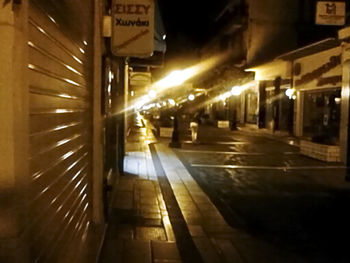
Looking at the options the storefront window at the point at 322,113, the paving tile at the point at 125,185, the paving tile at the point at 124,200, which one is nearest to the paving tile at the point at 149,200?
the paving tile at the point at 124,200

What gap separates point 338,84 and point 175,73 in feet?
24.1

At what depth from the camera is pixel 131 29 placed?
758cm

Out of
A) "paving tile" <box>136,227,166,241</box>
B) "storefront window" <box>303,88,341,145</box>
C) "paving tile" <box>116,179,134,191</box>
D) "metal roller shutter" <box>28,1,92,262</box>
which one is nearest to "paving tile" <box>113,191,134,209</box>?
"paving tile" <box>116,179,134,191</box>

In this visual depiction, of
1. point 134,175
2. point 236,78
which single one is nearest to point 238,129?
point 236,78

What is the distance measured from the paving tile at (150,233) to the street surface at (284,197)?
1328 millimetres

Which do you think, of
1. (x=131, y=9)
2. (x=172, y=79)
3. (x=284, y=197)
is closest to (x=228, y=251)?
(x=131, y=9)

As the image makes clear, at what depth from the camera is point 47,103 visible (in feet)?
12.0

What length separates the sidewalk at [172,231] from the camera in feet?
21.3

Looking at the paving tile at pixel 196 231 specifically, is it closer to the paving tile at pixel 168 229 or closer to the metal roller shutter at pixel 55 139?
the paving tile at pixel 168 229

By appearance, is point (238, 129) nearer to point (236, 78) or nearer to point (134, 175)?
point (236, 78)

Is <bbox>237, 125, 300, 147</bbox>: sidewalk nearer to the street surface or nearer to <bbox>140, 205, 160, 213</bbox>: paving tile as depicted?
the street surface

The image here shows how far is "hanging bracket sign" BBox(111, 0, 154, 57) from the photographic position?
7.57 m

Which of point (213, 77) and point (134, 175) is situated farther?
point (213, 77)

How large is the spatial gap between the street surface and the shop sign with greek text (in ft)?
13.4
